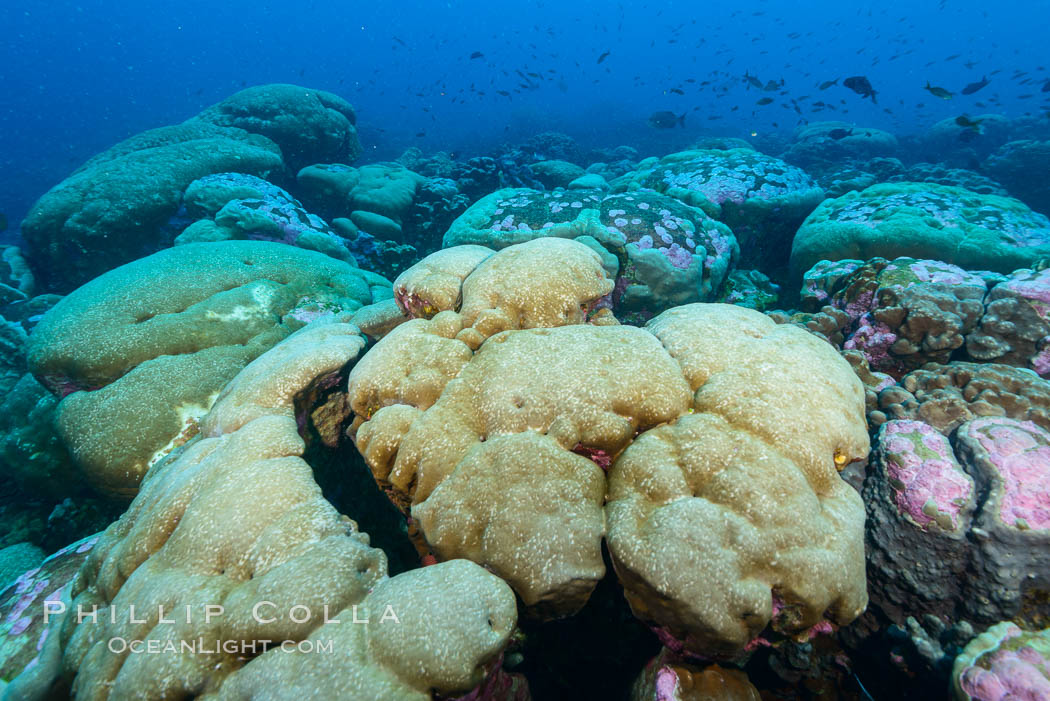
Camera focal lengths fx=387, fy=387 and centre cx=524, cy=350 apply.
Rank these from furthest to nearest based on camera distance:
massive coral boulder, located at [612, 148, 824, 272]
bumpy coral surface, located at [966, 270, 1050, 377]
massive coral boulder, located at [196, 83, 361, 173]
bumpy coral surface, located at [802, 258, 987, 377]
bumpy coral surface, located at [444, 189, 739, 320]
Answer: massive coral boulder, located at [196, 83, 361, 173] → massive coral boulder, located at [612, 148, 824, 272] → bumpy coral surface, located at [444, 189, 739, 320] → bumpy coral surface, located at [802, 258, 987, 377] → bumpy coral surface, located at [966, 270, 1050, 377]

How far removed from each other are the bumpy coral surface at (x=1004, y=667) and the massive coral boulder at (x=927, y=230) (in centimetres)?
627

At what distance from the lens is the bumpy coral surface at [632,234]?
246 inches

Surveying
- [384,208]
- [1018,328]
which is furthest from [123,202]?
[1018,328]

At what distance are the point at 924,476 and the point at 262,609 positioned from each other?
4.07 meters

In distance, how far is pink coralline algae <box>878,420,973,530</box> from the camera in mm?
2475

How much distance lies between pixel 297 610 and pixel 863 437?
3737 millimetres

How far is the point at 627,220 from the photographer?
266 inches

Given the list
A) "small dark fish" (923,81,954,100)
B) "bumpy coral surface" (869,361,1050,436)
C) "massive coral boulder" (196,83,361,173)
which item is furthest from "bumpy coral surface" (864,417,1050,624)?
"massive coral boulder" (196,83,361,173)

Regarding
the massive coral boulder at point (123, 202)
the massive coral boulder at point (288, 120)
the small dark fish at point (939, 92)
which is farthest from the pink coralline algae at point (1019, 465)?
the massive coral boulder at point (288, 120)

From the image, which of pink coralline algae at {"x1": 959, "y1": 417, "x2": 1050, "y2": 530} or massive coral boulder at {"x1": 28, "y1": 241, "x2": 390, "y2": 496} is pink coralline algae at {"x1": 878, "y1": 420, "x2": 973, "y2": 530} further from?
massive coral boulder at {"x1": 28, "y1": 241, "x2": 390, "y2": 496}

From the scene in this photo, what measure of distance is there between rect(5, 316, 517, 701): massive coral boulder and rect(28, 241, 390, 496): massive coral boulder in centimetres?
203

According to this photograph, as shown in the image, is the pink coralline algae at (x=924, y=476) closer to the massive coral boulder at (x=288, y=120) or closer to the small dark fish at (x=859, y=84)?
the small dark fish at (x=859, y=84)

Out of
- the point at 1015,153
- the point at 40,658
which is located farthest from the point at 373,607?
the point at 1015,153

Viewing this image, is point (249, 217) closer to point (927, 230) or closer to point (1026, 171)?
point (927, 230)
